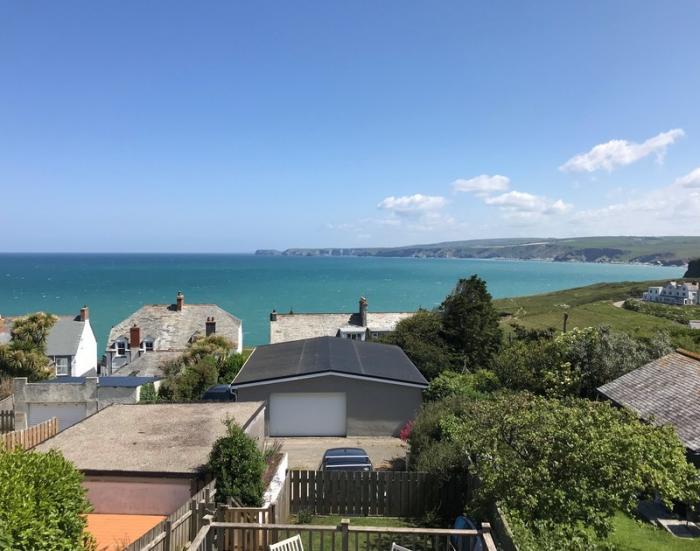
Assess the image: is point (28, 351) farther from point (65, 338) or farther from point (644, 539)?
point (644, 539)

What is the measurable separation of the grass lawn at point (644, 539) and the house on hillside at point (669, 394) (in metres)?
2.79

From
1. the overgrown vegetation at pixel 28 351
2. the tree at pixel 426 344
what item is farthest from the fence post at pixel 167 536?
the tree at pixel 426 344

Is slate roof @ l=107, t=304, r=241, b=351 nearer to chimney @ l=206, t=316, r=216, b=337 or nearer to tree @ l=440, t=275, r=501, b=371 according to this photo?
chimney @ l=206, t=316, r=216, b=337

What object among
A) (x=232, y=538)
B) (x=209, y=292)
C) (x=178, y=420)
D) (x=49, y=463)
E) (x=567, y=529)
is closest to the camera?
(x=49, y=463)

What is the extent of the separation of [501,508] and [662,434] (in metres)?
4.15

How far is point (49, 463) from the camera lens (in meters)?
8.52

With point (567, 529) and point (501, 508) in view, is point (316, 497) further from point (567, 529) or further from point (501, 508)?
point (567, 529)

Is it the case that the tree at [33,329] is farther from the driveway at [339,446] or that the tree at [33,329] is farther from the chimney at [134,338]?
the driveway at [339,446]

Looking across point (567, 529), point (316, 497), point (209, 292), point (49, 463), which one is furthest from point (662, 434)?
point (209, 292)

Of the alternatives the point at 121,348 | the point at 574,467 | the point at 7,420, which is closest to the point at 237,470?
the point at 574,467

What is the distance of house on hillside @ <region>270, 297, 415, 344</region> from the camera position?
151 feet

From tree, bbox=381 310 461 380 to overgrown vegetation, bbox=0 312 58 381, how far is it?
22.8 metres

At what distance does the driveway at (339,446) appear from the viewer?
2067cm

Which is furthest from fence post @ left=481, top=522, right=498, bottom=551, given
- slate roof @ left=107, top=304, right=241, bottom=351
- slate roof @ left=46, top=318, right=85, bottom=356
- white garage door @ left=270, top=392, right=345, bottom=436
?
slate roof @ left=46, top=318, right=85, bottom=356
